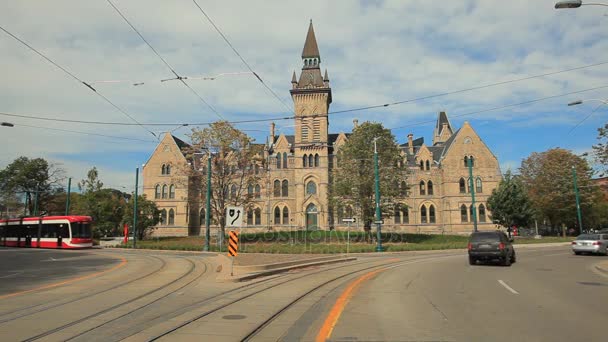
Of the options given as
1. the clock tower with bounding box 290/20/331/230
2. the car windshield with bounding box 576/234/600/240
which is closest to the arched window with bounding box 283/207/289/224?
the clock tower with bounding box 290/20/331/230

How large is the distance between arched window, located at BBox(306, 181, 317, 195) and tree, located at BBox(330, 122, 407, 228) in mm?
13499

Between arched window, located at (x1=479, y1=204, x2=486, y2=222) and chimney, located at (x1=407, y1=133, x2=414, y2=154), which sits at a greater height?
chimney, located at (x1=407, y1=133, x2=414, y2=154)

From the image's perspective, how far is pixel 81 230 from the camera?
3531 centimetres

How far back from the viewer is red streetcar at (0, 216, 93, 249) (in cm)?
3494

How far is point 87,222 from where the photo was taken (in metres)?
35.7

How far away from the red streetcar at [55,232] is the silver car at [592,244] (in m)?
36.6

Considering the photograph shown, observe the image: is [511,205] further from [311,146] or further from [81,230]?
[81,230]

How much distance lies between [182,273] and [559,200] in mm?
52010

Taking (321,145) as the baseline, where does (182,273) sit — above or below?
below

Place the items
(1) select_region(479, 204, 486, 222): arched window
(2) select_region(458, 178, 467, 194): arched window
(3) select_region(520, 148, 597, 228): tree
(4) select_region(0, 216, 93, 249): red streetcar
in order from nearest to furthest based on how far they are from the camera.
Result: (4) select_region(0, 216, 93, 249): red streetcar
(3) select_region(520, 148, 597, 228): tree
(1) select_region(479, 204, 486, 222): arched window
(2) select_region(458, 178, 467, 194): arched window

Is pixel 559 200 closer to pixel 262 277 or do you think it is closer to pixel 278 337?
pixel 262 277

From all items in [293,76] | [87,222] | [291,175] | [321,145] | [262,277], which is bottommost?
[262,277]

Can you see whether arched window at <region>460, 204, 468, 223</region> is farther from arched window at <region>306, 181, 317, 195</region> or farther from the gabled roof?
the gabled roof

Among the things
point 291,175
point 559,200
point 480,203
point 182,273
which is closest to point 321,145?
point 291,175
